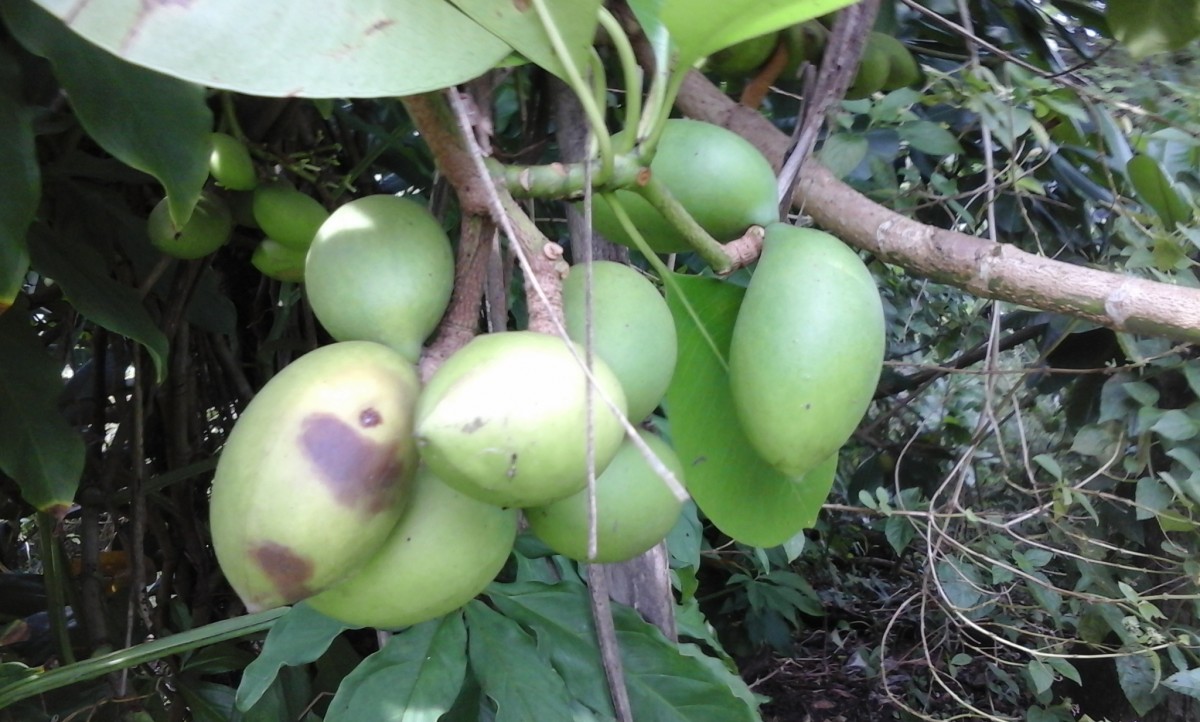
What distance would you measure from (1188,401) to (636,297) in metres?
1.13

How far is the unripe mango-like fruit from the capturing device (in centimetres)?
34

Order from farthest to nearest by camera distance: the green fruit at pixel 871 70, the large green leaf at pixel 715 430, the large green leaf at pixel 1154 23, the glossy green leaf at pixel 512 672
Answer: the large green leaf at pixel 1154 23, the green fruit at pixel 871 70, the glossy green leaf at pixel 512 672, the large green leaf at pixel 715 430

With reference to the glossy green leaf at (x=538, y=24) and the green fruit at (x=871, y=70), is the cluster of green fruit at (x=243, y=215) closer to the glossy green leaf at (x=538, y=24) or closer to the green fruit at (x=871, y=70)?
the glossy green leaf at (x=538, y=24)

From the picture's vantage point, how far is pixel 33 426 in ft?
2.49

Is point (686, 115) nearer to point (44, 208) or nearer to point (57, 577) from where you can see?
point (44, 208)

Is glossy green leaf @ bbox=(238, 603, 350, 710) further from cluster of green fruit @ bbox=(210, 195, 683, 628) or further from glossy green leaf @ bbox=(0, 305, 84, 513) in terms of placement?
cluster of green fruit @ bbox=(210, 195, 683, 628)

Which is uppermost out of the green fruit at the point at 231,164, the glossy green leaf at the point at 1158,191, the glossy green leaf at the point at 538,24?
the glossy green leaf at the point at 538,24

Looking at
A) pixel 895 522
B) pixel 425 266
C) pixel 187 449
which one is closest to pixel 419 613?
pixel 425 266

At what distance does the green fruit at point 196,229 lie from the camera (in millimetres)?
734

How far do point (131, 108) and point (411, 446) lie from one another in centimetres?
38

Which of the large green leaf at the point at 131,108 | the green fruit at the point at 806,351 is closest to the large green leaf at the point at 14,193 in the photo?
the large green leaf at the point at 131,108

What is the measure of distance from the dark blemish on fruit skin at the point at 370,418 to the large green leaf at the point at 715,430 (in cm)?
24

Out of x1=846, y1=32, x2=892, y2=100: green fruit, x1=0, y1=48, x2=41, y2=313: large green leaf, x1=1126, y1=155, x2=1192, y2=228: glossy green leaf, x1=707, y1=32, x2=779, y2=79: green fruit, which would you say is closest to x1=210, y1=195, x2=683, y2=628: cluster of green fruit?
x1=0, y1=48, x2=41, y2=313: large green leaf

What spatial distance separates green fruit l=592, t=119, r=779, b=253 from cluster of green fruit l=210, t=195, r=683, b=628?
0.08 metres
